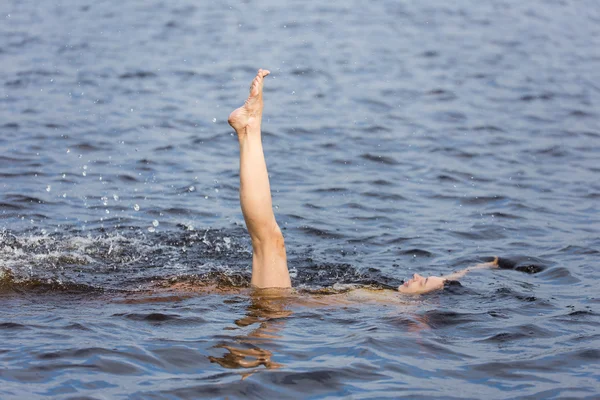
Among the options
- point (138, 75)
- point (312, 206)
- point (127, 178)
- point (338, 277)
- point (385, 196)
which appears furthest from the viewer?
point (138, 75)

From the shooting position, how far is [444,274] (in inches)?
333

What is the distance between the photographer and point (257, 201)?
255 inches

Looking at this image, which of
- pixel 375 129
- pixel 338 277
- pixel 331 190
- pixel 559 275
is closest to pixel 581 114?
pixel 375 129

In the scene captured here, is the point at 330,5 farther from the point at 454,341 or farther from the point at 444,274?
the point at 454,341

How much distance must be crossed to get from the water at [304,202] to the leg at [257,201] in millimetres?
273

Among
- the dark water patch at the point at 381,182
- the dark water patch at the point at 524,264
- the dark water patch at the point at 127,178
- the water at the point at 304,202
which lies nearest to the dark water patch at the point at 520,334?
the water at the point at 304,202

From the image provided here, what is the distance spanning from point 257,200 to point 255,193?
2.1 inches

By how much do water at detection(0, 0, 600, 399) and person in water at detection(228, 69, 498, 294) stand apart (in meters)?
0.27

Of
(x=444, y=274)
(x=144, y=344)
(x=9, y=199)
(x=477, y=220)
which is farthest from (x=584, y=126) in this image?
(x=144, y=344)

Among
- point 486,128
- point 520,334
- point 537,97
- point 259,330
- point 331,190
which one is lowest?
point 520,334

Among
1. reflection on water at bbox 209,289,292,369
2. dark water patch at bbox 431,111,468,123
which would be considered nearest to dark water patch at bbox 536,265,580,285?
reflection on water at bbox 209,289,292,369

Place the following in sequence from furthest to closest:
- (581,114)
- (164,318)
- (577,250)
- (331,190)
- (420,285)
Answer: (581,114), (331,190), (577,250), (420,285), (164,318)

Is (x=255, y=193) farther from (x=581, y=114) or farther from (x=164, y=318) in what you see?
(x=581, y=114)

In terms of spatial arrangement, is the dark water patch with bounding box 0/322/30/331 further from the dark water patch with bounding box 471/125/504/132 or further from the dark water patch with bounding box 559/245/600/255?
the dark water patch with bounding box 471/125/504/132
